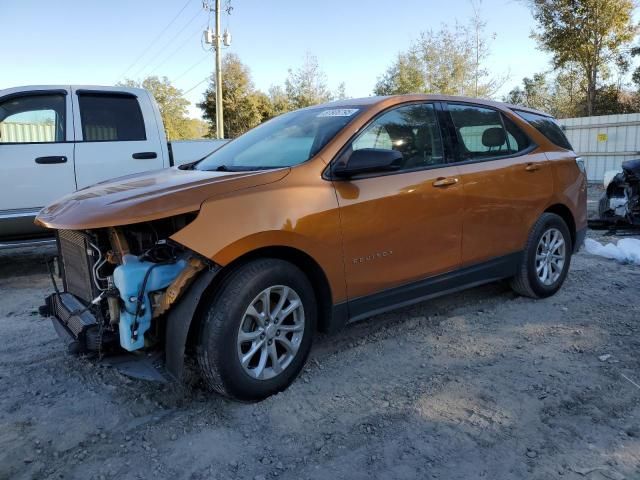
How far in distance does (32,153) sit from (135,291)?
3.81 metres

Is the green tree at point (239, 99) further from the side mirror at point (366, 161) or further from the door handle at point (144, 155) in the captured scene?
the side mirror at point (366, 161)

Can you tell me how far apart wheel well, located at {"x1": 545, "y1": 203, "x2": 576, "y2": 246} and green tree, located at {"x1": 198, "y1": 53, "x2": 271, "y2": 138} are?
2976 centimetres

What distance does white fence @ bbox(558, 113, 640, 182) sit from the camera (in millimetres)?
13523

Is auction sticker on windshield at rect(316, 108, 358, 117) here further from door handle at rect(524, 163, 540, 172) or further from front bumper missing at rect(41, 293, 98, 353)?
front bumper missing at rect(41, 293, 98, 353)

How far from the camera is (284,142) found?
362 centimetres

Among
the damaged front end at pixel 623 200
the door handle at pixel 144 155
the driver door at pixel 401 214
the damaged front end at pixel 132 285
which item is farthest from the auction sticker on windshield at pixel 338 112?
the damaged front end at pixel 623 200

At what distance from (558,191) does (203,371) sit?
3505mm

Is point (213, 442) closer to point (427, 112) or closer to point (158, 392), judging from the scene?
point (158, 392)

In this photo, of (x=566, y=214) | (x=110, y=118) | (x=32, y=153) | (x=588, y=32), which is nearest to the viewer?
(x=566, y=214)

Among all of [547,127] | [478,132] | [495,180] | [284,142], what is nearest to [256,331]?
[284,142]

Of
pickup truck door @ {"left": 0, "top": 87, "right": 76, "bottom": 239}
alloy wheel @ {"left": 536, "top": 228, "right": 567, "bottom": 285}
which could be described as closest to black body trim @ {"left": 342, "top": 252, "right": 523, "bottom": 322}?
alloy wheel @ {"left": 536, "top": 228, "right": 567, "bottom": 285}

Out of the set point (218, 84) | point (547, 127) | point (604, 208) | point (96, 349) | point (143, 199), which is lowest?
point (96, 349)

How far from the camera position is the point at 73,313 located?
290cm

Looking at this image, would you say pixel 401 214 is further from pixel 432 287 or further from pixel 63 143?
pixel 63 143
